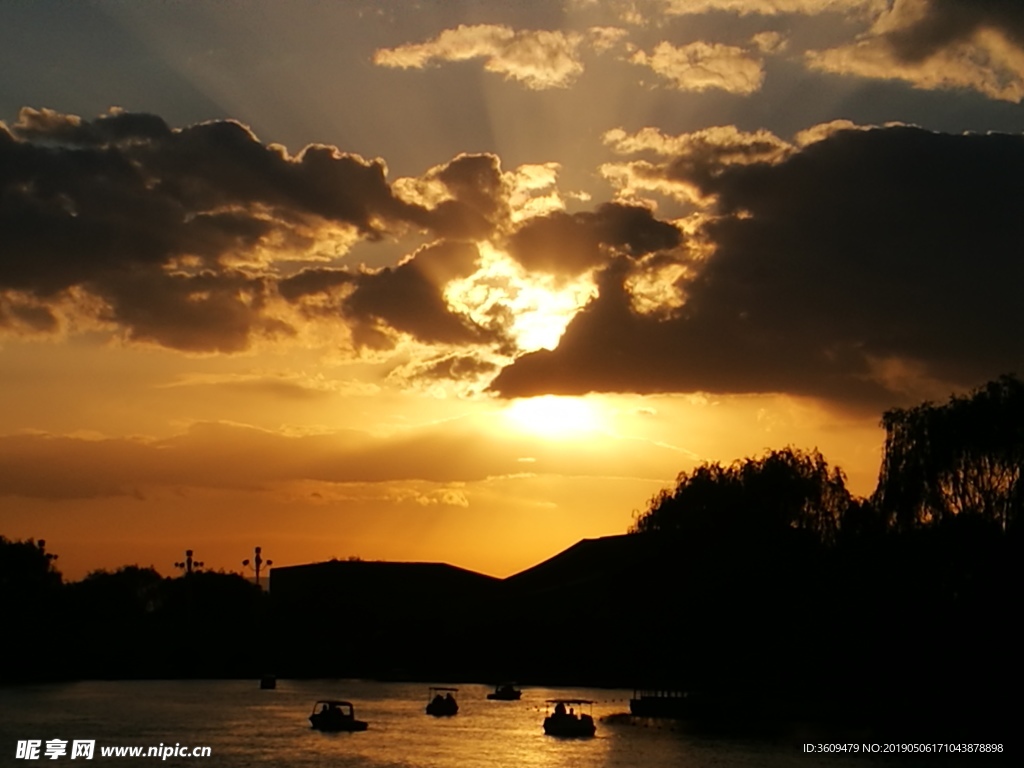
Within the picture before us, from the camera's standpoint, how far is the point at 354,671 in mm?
182500

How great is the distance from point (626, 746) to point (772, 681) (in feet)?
36.1

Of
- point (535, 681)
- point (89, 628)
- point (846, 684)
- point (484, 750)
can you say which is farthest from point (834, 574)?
point (89, 628)

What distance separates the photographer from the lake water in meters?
67.8

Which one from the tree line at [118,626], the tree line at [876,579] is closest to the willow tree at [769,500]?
the tree line at [876,579]

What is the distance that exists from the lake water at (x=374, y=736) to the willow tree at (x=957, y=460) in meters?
12.7

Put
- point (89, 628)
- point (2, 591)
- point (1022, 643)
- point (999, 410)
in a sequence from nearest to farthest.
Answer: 1. point (1022, 643)
2. point (999, 410)
3. point (2, 591)
4. point (89, 628)

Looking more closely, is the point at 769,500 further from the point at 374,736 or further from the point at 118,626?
the point at 118,626

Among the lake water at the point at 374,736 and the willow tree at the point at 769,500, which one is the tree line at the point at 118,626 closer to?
the lake water at the point at 374,736

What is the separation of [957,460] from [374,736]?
44160 mm

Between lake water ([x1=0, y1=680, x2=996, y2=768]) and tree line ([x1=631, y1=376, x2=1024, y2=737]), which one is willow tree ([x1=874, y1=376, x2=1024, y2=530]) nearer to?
tree line ([x1=631, y1=376, x2=1024, y2=737])

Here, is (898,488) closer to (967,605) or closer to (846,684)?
(967,605)

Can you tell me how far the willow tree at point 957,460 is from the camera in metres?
61.6

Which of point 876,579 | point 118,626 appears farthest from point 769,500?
point 118,626

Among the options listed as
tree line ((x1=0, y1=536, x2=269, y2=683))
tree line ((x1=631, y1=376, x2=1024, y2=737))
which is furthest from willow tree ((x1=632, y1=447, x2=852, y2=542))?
tree line ((x1=0, y1=536, x2=269, y2=683))
